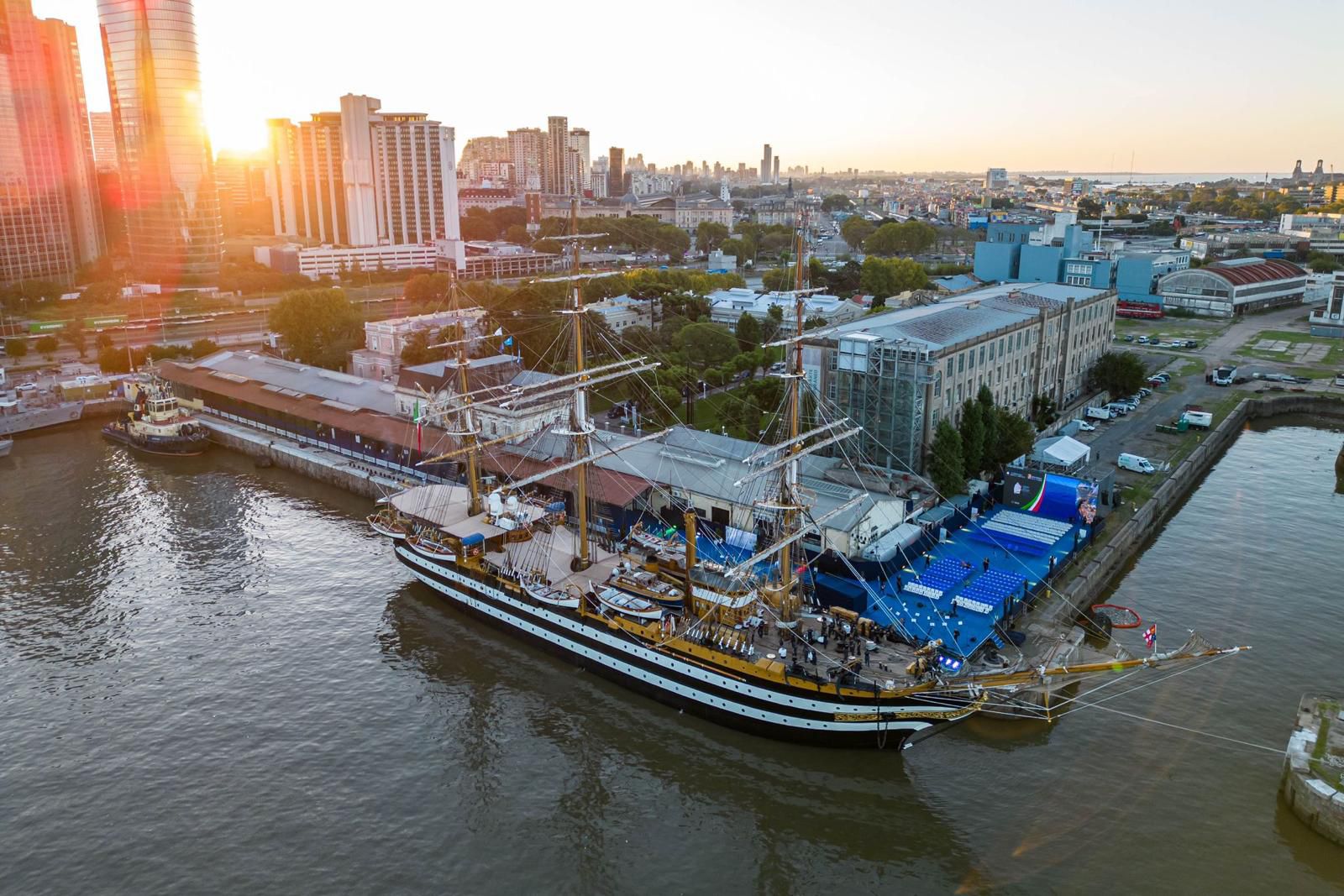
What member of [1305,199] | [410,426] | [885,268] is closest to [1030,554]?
[410,426]

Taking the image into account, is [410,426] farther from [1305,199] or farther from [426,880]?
[1305,199]

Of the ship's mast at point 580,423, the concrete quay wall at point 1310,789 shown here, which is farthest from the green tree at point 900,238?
the concrete quay wall at point 1310,789

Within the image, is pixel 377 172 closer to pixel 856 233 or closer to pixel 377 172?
pixel 377 172

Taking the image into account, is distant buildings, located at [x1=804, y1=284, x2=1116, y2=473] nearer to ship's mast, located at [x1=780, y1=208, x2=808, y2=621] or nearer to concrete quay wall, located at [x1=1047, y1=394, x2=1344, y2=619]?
concrete quay wall, located at [x1=1047, y1=394, x2=1344, y2=619]

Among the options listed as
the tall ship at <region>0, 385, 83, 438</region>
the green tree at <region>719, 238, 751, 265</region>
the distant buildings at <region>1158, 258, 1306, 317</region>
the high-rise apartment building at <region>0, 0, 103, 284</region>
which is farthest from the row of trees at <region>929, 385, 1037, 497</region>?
the high-rise apartment building at <region>0, 0, 103, 284</region>

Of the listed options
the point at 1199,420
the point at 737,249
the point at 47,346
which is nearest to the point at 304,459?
the point at 47,346

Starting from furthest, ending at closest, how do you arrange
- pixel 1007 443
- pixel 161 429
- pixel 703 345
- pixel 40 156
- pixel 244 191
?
pixel 244 191, pixel 40 156, pixel 703 345, pixel 161 429, pixel 1007 443
